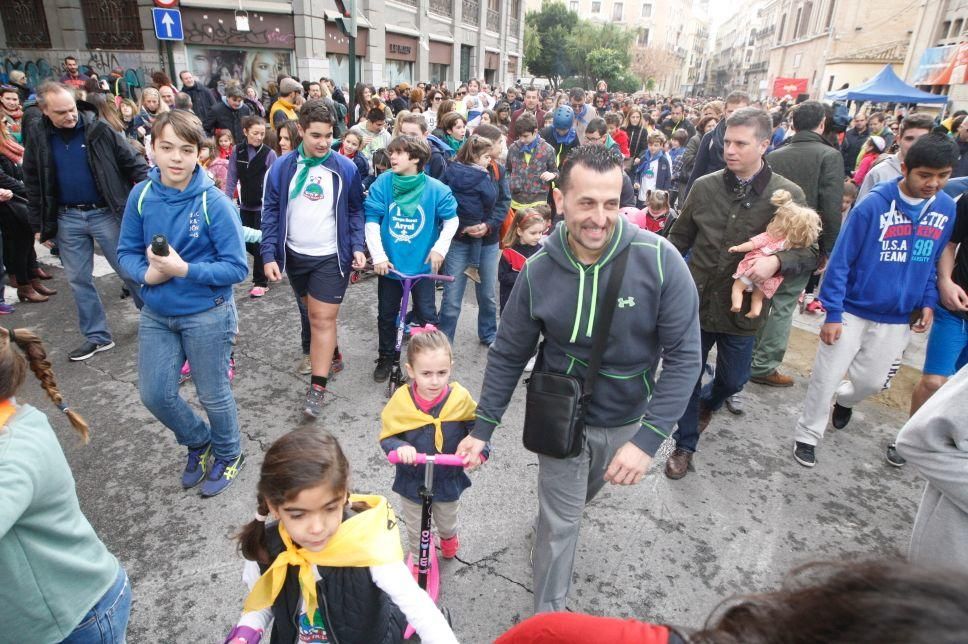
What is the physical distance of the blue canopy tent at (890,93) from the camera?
1962 centimetres

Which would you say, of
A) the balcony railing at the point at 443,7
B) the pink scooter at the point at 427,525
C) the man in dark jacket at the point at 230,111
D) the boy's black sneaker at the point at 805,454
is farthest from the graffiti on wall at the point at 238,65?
the pink scooter at the point at 427,525

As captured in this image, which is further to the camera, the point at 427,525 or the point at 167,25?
the point at 167,25

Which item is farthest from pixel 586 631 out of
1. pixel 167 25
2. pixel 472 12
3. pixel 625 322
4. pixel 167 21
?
pixel 472 12

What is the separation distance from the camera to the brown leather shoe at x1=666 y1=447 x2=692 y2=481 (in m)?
3.82

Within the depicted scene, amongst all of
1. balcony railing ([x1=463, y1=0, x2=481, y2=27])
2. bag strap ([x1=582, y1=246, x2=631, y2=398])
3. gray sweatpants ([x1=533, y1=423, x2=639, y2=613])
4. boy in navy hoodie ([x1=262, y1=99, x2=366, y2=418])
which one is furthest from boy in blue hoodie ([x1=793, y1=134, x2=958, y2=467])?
balcony railing ([x1=463, y1=0, x2=481, y2=27])

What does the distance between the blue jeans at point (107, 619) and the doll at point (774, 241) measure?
3.27 metres

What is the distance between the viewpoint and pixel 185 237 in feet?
10.3

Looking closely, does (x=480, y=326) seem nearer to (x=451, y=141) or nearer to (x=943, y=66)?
(x=451, y=141)

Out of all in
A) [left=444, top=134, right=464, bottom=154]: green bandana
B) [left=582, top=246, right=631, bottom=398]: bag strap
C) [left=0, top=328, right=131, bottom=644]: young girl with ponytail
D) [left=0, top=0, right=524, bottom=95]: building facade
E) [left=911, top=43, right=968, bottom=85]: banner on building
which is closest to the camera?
[left=0, top=328, right=131, bottom=644]: young girl with ponytail

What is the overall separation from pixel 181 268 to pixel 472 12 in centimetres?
3558

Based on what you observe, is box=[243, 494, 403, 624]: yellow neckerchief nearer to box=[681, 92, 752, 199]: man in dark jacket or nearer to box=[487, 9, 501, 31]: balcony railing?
box=[681, 92, 752, 199]: man in dark jacket

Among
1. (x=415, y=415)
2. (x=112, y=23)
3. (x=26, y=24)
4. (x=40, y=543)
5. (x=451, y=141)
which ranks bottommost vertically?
(x=415, y=415)

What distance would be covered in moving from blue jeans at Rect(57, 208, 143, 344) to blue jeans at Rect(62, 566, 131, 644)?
138 inches

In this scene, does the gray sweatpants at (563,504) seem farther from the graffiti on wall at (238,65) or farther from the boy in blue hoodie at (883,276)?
the graffiti on wall at (238,65)
